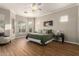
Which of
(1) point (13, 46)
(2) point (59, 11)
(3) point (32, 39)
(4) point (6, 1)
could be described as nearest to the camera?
(4) point (6, 1)

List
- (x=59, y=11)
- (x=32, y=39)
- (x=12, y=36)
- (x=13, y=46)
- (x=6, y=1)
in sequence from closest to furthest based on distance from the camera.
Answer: (x=6, y=1)
(x=59, y=11)
(x=13, y=46)
(x=12, y=36)
(x=32, y=39)

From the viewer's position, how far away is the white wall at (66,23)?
2927mm

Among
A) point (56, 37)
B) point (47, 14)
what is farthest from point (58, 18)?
point (56, 37)

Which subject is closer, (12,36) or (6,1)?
(6,1)

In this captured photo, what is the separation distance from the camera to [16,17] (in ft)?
10.3

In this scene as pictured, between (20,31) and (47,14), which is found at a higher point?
(47,14)

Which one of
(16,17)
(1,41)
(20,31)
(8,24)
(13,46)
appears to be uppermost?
(16,17)

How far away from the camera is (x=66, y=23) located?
2992mm

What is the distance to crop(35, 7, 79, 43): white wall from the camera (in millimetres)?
2927

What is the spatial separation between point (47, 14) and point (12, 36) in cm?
175

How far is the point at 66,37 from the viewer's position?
3297 millimetres

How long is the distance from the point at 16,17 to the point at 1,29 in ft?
2.44

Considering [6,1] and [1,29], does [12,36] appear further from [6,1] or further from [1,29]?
[6,1]

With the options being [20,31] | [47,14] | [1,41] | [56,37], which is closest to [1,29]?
[1,41]
